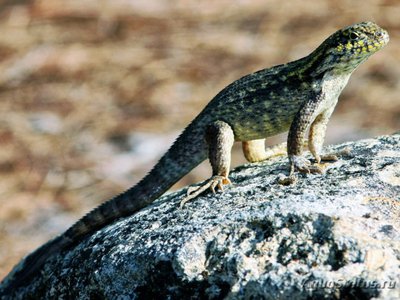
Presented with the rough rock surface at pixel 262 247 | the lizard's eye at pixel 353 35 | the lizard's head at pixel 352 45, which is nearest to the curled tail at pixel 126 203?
the rough rock surface at pixel 262 247

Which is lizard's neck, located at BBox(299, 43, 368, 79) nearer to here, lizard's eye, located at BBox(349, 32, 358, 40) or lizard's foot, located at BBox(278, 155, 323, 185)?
lizard's eye, located at BBox(349, 32, 358, 40)

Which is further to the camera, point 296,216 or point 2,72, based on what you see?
point 2,72

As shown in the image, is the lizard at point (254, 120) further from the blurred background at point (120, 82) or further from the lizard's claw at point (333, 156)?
the blurred background at point (120, 82)

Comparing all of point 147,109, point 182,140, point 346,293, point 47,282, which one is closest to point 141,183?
point 182,140

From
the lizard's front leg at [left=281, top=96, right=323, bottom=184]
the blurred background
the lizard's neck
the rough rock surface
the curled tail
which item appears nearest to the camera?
the rough rock surface

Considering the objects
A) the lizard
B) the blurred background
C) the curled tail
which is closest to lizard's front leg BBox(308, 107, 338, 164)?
the lizard

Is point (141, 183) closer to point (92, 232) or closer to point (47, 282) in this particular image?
point (92, 232)

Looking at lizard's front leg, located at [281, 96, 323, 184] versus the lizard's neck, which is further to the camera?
the lizard's neck
